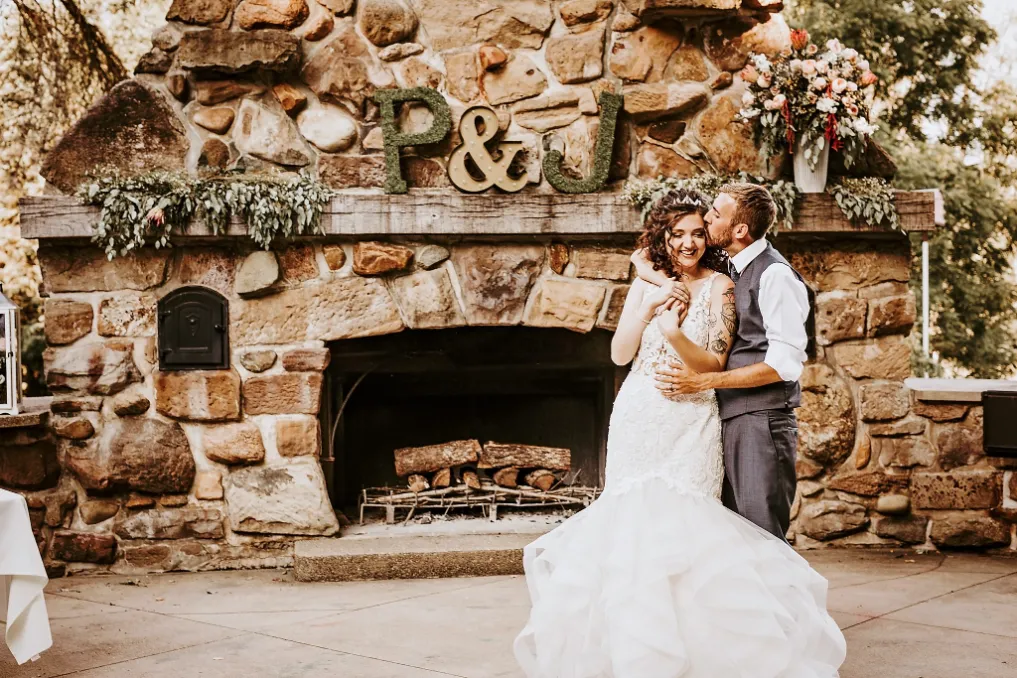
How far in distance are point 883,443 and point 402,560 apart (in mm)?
2581

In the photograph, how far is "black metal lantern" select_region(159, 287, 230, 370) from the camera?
16.9 feet

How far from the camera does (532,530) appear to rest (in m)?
5.39

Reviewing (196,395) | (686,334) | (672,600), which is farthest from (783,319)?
(196,395)

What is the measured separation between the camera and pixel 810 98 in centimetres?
510

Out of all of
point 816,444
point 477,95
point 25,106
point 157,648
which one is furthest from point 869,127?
point 25,106

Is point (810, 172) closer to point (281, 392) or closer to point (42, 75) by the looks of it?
point (281, 392)

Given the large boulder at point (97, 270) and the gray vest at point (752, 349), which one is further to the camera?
the large boulder at point (97, 270)

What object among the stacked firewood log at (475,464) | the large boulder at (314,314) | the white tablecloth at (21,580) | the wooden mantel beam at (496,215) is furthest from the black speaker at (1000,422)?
the white tablecloth at (21,580)

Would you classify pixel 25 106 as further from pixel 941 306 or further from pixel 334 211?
pixel 941 306

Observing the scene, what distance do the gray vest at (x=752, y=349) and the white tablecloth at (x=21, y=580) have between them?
2121mm

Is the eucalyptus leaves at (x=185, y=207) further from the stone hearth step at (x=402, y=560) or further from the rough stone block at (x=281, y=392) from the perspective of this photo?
the stone hearth step at (x=402, y=560)

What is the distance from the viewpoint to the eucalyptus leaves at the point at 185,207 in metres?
4.92

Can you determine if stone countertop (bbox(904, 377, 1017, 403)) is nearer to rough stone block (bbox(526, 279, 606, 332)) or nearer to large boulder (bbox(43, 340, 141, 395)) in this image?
rough stone block (bbox(526, 279, 606, 332))

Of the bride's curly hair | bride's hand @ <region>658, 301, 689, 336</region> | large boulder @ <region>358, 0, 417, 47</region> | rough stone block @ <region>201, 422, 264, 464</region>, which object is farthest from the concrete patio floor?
large boulder @ <region>358, 0, 417, 47</region>
